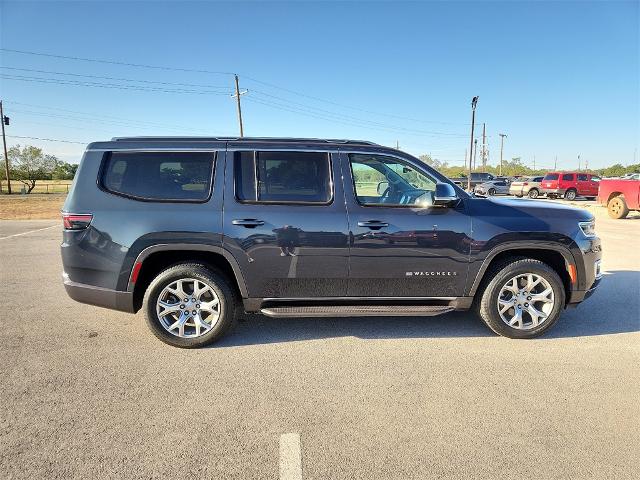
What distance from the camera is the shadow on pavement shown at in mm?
3811

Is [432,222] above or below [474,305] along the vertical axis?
above

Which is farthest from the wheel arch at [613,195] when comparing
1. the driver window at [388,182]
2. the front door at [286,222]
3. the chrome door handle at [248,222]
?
the chrome door handle at [248,222]

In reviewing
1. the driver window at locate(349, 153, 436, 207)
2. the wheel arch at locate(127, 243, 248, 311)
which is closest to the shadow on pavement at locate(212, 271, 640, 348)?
the wheel arch at locate(127, 243, 248, 311)

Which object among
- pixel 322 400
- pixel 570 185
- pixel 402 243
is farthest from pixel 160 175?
pixel 570 185

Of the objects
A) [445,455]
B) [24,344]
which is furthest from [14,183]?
[445,455]

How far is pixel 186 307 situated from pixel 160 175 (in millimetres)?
1264

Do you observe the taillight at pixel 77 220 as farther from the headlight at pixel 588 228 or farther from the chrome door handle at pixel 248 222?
the headlight at pixel 588 228

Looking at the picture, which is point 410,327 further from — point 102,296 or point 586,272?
point 102,296

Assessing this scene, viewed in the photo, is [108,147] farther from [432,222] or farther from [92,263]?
[432,222]

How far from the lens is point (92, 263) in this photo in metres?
3.48

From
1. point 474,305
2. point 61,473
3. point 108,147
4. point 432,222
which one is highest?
point 108,147

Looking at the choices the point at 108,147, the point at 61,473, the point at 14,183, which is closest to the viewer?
the point at 61,473

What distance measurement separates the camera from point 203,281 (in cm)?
350

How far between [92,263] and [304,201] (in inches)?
80.2
